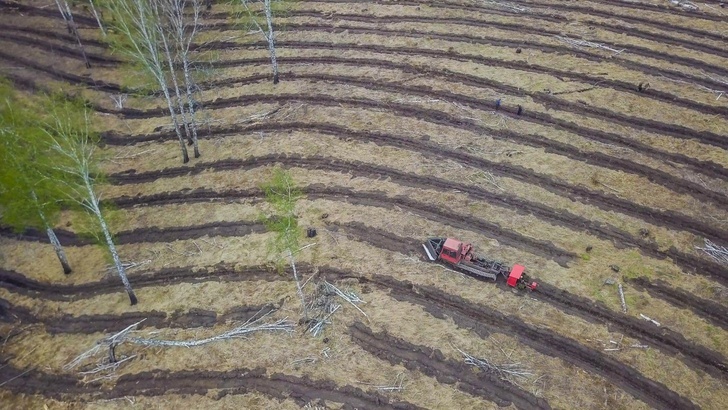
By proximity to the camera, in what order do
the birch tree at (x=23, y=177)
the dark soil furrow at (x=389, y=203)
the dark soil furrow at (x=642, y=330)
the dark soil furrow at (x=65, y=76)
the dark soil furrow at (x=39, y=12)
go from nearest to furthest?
1. the dark soil furrow at (x=642, y=330)
2. the birch tree at (x=23, y=177)
3. the dark soil furrow at (x=389, y=203)
4. the dark soil furrow at (x=65, y=76)
5. the dark soil furrow at (x=39, y=12)

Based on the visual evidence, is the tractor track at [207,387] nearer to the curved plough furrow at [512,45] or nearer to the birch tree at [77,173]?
the birch tree at [77,173]

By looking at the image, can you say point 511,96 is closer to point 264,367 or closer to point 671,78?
point 671,78

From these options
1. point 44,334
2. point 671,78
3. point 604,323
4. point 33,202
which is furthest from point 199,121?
point 671,78

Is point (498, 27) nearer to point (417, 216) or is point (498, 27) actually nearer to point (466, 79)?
point (466, 79)

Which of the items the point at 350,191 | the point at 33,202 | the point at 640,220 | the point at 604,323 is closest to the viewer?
the point at 604,323

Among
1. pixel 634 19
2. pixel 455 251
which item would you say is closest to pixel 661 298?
pixel 455 251

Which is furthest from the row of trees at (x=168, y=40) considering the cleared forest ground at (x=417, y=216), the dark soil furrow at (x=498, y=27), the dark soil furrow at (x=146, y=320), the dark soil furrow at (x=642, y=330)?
the dark soil furrow at (x=642, y=330)
